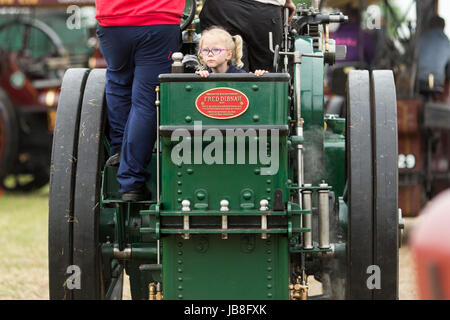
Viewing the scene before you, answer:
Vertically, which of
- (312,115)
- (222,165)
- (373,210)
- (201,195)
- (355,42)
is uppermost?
(355,42)

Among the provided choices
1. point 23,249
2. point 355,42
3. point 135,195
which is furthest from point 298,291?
point 355,42

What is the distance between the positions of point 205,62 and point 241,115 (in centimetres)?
39

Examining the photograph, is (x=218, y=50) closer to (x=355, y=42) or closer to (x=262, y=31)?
(x=262, y=31)

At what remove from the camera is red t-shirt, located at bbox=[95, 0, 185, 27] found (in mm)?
3469

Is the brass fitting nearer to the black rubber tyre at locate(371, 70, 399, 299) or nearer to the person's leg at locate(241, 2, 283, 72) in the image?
the black rubber tyre at locate(371, 70, 399, 299)

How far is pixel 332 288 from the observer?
4012mm

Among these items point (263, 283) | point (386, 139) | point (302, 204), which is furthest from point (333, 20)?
point (263, 283)

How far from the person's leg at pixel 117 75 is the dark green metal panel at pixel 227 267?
722 mm

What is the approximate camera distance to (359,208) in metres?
3.45

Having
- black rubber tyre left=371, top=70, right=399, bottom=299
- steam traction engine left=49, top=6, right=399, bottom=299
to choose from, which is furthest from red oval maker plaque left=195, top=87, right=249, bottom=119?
black rubber tyre left=371, top=70, right=399, bottom=299

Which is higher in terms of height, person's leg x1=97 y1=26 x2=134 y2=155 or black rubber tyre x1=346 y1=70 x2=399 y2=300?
person's leg x1=97 y1=26 x2=134 y2=155

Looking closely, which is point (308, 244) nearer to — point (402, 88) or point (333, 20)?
point (333, 20)

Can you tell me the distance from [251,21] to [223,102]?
721 mm

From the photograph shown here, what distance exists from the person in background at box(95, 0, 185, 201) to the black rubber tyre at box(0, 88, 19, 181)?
28.5 feet
